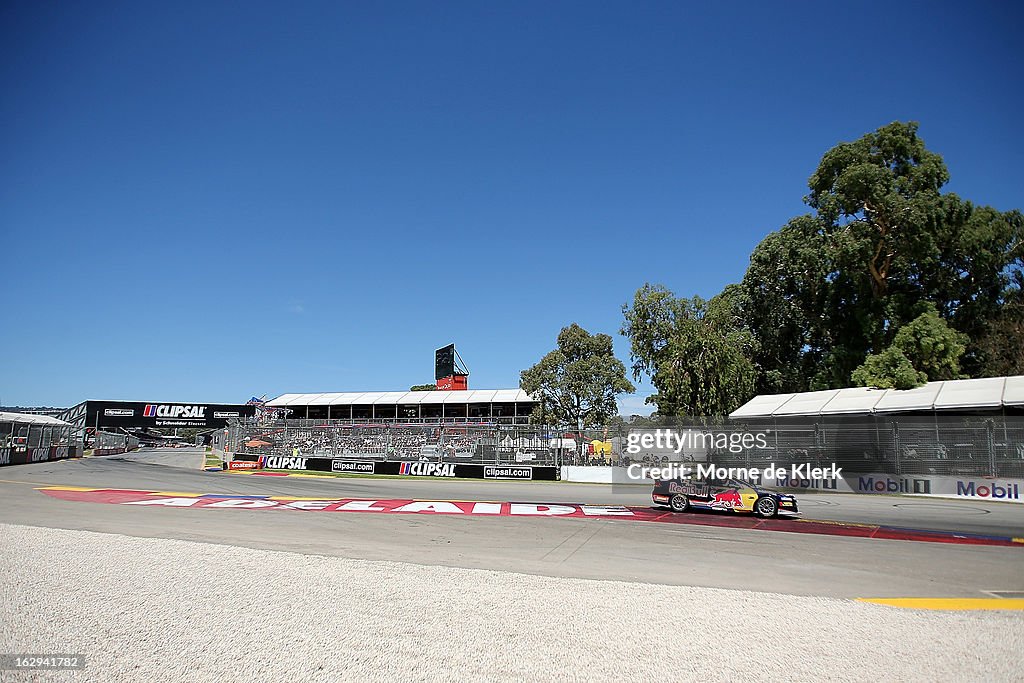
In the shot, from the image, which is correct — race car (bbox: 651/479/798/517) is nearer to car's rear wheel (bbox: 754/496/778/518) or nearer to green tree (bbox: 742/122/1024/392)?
car's rear wheel (bbox: 754/496/778/518)

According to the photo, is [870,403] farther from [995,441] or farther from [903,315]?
[903,315]

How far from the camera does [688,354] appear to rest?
36.3 m

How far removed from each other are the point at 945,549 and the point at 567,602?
8673 mm

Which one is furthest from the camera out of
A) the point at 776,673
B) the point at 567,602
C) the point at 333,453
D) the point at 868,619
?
the point at 333,453

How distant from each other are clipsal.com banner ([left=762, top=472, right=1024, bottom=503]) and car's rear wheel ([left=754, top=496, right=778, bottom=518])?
981 cm

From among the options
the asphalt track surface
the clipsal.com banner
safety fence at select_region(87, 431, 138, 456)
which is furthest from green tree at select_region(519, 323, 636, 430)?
safety fence at select_region(87, 431, 138, 456)

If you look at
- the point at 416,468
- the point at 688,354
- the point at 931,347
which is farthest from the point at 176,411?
the point at 931,347

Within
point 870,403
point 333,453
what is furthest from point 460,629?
point 333,453

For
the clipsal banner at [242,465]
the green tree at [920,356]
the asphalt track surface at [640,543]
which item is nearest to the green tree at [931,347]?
the green tree at [920,356]

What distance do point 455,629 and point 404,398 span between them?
2640 inches

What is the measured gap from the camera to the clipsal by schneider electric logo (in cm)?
7762

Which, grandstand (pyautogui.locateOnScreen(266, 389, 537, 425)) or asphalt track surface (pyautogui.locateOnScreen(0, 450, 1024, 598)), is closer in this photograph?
asphalt track surface (pyautogui.locateOnScreen(0, 450, 1024, 598))

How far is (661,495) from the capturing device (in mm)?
17734

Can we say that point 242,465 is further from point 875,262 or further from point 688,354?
point 875,262
